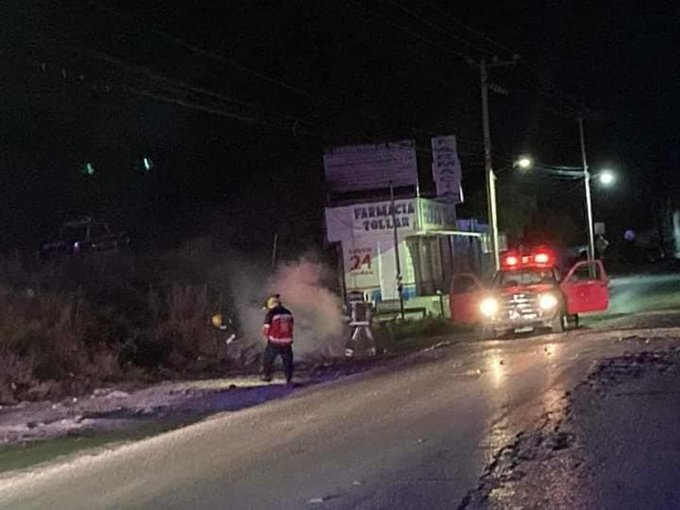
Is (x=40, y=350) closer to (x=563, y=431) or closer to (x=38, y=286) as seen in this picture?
(x=38, y=286)

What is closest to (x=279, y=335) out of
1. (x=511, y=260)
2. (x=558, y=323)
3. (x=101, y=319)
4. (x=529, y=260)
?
(x=101, y=319)

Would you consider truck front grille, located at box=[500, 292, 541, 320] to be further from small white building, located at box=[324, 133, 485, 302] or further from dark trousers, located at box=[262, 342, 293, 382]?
small white building, located at box=[324, 133, 485, 302]

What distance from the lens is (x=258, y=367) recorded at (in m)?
24.7

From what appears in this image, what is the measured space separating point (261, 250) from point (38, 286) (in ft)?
53.5

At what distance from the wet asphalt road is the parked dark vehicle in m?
17.6

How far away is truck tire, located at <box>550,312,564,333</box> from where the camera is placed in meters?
29.5

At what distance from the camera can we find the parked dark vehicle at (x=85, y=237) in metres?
35.1

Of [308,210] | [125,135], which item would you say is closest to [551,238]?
[308,210]

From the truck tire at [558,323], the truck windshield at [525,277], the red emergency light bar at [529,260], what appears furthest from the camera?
the red emergency light bar at [529,260]

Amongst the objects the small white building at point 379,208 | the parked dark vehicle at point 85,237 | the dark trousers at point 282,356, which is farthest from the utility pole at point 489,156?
the dark trousers at point 282,356

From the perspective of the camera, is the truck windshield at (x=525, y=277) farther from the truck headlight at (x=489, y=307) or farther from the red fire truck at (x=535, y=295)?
the truck headlight at (x=489, y=307)

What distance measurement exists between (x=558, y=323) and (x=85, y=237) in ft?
53.0

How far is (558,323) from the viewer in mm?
29562

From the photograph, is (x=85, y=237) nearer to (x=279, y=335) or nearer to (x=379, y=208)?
(x=379, y=208)
